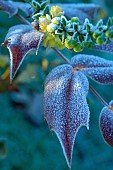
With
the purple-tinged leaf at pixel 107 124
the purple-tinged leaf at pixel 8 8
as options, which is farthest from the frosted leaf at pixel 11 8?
the purple-tinged leaf at pixel 107 124

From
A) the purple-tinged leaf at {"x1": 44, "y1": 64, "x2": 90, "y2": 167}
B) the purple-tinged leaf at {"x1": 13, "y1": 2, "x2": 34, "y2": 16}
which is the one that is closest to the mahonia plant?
the purple-tinged leaf at {"x1": 44, "y1": 64, "x2": 90, "y2": 167}

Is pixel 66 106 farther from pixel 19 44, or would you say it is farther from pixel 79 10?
pixel 79 10

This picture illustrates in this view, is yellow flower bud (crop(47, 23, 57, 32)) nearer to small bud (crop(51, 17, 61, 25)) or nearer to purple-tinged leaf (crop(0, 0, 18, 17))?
small bud (crop(51, 17, 61, 25))

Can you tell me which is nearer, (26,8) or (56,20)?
(56,20)

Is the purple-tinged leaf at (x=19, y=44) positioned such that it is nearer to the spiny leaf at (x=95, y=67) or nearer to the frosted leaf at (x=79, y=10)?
the spiny leaf at (x=95, y=67)

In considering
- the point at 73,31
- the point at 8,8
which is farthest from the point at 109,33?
the point at 8,8

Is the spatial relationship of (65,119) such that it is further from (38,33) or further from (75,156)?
(75,156)

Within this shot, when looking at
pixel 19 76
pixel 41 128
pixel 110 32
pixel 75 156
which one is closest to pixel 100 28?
pixel 110 32
